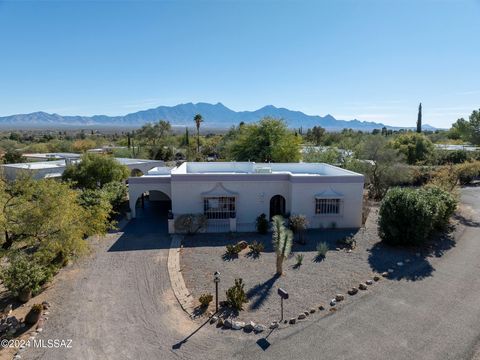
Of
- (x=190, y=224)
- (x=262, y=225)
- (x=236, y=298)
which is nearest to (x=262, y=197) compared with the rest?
(x=262, y=225)

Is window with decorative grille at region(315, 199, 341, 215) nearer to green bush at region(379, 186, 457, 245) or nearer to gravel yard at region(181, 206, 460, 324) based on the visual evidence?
gravel yard at region(181, 206, 460, 324)

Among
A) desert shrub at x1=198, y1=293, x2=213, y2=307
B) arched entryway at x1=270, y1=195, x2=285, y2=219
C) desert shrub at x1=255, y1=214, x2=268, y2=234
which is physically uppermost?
arched entryway at x1=270, y1=195, x2=285, y2=219

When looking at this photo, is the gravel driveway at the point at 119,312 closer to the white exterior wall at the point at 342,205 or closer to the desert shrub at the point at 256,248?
the desert shrub at the point at 256,248

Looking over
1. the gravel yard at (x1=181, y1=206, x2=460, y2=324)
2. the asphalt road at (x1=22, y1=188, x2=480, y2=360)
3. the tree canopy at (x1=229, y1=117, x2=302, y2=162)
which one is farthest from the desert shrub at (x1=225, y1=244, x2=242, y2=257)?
the tree canopy at (x1=229, y1=117, x2=302, y2=162)

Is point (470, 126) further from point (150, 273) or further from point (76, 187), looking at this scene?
point (76, 187)

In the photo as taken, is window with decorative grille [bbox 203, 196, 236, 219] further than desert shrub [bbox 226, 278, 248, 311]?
Yes

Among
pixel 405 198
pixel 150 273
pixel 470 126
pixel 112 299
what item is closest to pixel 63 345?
pixel 112 299

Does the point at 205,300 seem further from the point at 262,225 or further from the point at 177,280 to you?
the point at 262,225
